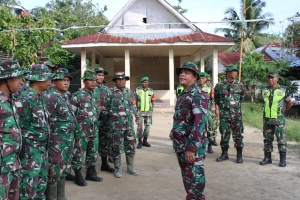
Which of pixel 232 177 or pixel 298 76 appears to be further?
pixel 298 76

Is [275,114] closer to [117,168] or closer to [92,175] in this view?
[117,168]

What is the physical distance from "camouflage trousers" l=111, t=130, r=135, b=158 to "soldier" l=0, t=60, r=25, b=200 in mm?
2404

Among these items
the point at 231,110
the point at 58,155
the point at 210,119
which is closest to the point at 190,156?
the point at 58,155

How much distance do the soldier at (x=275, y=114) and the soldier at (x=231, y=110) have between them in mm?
462

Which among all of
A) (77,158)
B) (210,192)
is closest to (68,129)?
(77,158)

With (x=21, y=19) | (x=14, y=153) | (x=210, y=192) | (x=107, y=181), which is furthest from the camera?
(x=21, y=19)

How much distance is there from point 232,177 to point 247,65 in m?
15.3

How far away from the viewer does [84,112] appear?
176 inches

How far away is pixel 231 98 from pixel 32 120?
13.0 feet

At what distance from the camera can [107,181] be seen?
4.89m

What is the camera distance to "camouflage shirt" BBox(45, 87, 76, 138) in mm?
3586

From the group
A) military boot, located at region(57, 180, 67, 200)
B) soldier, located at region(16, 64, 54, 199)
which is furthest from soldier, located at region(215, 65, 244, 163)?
soldier, located at region(16, 64, 54, 199)

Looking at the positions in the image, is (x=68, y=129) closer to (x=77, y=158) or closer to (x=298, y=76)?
(x=77, y=158)

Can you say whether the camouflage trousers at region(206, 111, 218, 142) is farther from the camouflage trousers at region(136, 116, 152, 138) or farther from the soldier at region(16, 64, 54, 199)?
the soldier at region(16, 64, 54, 199)
